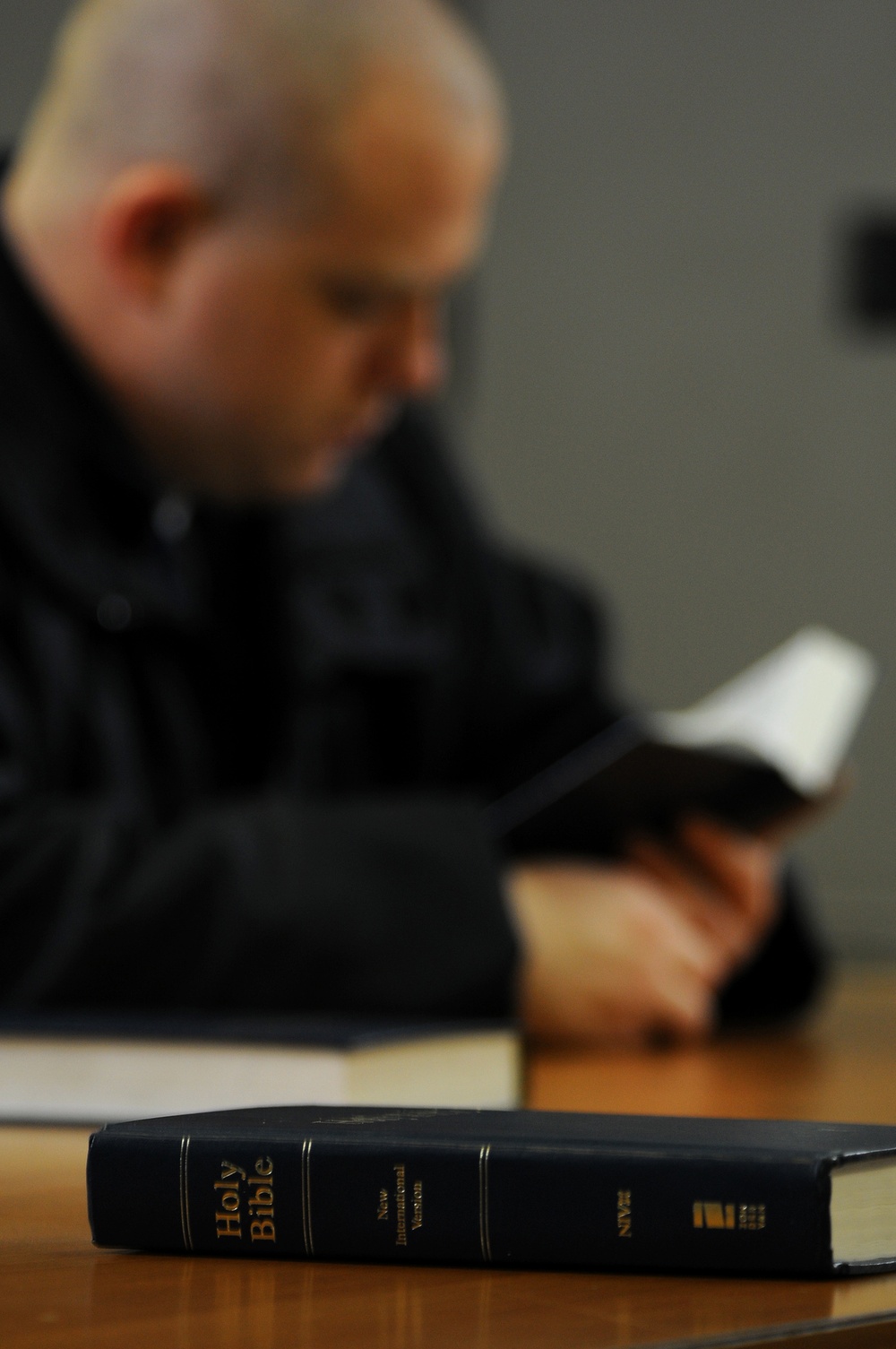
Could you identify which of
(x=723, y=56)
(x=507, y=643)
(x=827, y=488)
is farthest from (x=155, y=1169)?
(x=723, y=56)

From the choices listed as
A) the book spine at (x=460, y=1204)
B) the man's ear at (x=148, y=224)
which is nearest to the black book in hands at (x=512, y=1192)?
the book spine at (x=460, y=1204)

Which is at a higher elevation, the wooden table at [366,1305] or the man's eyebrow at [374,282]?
the wooden table at [366,1305]

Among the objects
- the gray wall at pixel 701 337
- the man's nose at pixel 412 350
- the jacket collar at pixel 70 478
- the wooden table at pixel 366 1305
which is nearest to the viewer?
the wooden table at pixel 366 1305

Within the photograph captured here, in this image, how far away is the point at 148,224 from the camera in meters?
1.51

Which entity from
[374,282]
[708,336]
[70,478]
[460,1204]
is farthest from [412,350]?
[708,336]

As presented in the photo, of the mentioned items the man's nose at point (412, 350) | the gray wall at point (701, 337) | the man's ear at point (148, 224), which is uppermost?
the man's ear at point (148, 224)

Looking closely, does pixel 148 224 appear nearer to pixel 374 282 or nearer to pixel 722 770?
pixel 374 282

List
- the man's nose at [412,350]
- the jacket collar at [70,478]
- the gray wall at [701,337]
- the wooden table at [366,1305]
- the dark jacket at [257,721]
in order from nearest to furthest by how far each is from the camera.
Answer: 1. the wooden table at [366,1305]
2. the dark jacket at [257,721]
3. the jacket collar at [70,478]
4. the man's nose at [412,350]
5. the gray wall at [701,337]

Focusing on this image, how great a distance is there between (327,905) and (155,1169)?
0.66m

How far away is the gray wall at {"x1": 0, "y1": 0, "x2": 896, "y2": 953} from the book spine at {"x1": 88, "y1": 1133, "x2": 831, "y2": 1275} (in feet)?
8.71

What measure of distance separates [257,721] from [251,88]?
556 mm

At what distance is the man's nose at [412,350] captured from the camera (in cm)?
158

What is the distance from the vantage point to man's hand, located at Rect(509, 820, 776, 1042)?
1229mm

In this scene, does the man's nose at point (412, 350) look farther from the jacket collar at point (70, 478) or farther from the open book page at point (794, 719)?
the open book page at point (794, 719)
